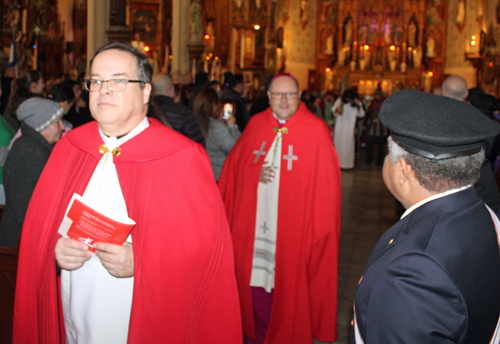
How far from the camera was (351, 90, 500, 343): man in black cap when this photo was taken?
1.39 meters

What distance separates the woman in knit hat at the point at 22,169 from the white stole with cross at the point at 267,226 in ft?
5.47

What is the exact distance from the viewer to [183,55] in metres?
14.8

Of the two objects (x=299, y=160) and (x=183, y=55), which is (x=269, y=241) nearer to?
(x=299, y=160)

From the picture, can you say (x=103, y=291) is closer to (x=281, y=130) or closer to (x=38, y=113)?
(x=38, y=113)

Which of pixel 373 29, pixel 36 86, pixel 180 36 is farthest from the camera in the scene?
pixel 373 29

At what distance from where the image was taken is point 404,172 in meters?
1.63

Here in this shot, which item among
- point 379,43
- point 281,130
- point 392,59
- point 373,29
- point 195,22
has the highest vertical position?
point 373,29

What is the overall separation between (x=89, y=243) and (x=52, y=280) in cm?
33

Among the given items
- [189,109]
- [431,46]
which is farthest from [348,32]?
[189,109]

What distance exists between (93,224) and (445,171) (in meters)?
1.36

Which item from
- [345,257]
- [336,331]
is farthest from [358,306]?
[345,257]

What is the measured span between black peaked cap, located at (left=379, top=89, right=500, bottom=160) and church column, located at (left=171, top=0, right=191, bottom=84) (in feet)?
43.8

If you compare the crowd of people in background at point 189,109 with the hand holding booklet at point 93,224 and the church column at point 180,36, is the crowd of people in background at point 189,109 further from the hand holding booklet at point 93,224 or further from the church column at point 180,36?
the church column at point 180,36

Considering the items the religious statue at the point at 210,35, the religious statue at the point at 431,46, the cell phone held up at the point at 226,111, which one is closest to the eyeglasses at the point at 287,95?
the cell phone held up at the point at 226,111
